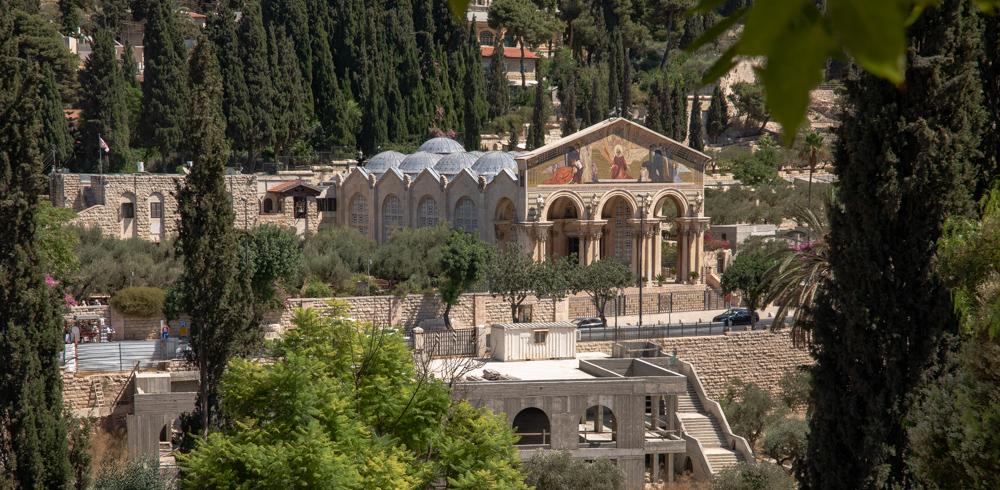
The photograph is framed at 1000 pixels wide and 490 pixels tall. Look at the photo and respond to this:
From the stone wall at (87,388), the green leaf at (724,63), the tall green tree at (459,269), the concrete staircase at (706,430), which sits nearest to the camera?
the green leaf at (724,63)

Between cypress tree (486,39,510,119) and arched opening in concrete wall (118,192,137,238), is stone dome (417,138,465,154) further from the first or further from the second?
cypress tree (486,39,510,119)

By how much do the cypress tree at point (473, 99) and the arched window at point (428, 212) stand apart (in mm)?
14938

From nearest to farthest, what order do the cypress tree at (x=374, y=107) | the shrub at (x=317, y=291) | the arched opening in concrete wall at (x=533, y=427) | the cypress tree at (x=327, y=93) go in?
1. the arched opening in concrete wall at (x=533, y=427)
2. the shrub at (x=317, y=291)
3. the cypress tree at (x=327, y=93)
4. the cypress tree at (x=374, y=107)

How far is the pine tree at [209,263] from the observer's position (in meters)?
16.0

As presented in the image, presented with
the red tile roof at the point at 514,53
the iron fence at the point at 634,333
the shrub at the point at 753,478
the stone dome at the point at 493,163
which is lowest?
the shrub at the point at 753,478

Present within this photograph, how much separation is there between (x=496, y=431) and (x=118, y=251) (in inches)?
866

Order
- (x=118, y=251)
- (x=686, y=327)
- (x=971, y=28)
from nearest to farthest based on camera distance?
(x=971, y=28) < (x=686, y=327) < (x=118, y=251)

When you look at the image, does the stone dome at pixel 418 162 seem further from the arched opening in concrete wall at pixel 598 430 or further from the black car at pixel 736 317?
the arched opening in concrete wall at pixel 598 430

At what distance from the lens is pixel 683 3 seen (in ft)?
241

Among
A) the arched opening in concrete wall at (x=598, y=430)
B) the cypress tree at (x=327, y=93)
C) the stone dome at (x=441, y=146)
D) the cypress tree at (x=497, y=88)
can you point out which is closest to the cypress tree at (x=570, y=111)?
the cypress tree at (x=497, y=88)

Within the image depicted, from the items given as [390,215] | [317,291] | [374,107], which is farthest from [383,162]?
[317,291]

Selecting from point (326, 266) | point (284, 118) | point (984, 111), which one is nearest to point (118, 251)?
point (326, 266)

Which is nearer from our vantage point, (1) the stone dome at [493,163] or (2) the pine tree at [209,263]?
(2) the pine tree at [209,263]

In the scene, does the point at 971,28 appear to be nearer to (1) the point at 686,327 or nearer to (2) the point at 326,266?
(1) the point at 686,327
